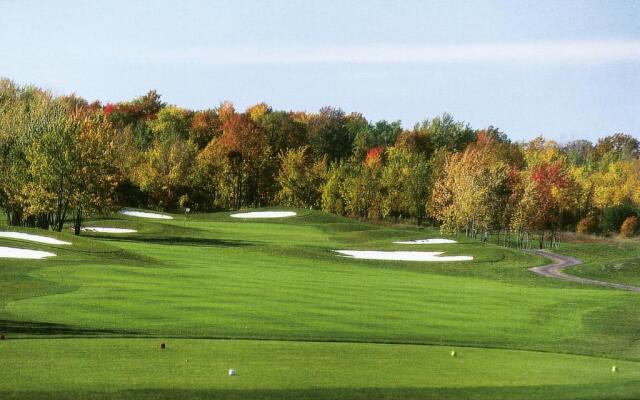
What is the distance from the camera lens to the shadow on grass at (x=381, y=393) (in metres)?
13.4

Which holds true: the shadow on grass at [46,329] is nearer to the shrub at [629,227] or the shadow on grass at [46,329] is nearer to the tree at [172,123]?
the shrub at [629,227]

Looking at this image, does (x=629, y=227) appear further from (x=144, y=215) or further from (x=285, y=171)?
(x=144, y=215)

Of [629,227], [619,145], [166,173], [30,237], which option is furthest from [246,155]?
[619,145]

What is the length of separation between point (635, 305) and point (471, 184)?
41344 millimetres

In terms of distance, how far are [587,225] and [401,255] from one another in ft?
163

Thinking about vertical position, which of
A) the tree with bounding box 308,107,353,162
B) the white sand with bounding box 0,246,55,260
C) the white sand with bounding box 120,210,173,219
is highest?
the tree with bounding box 308,107,353,162

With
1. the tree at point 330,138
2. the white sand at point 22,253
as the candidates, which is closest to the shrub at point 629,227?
the tree at point 330,138

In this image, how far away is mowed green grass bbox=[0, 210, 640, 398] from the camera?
14.8 meters

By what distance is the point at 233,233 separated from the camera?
74.8 metres

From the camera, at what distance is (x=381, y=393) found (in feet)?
46.8

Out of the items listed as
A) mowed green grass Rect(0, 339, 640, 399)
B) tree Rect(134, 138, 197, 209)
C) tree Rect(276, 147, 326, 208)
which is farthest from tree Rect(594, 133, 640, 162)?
mowed green grass Rect(0, 339, 640, 399)

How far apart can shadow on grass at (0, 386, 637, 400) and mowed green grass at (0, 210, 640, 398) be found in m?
0.04

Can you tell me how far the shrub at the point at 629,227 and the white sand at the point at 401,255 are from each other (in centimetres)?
4056

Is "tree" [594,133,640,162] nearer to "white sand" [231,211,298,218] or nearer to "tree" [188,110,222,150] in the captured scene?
"tree" [188,110,222,150]
